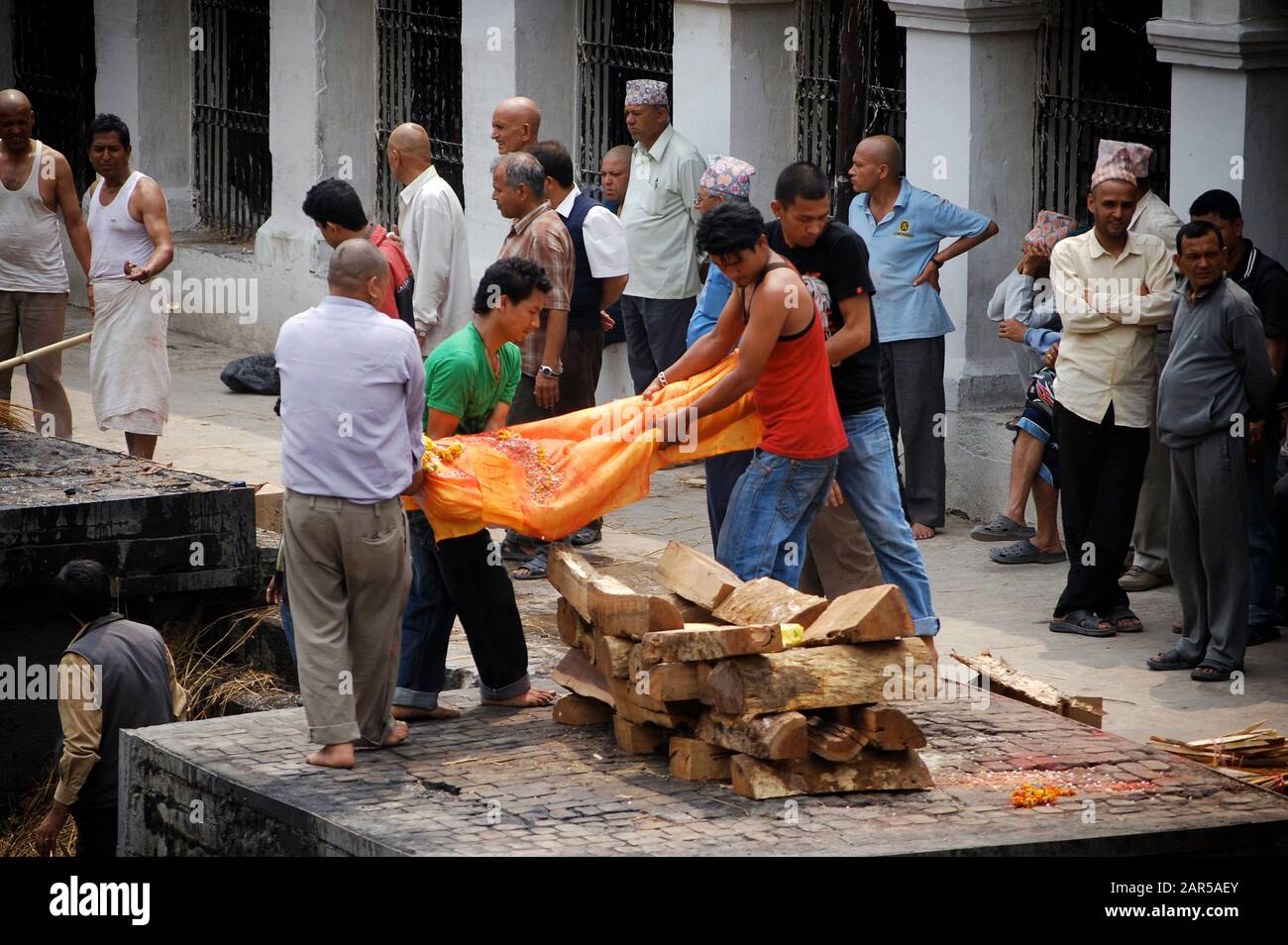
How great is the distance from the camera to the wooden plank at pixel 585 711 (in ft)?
22.4

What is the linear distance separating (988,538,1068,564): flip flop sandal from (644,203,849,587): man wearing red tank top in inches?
108

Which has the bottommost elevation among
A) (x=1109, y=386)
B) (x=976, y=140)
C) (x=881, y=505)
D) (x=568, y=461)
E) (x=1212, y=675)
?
(x=1212, y=675)

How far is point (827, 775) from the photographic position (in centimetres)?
605

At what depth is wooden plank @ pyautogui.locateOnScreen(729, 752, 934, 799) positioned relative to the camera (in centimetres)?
599

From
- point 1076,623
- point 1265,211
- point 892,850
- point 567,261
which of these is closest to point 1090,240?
point 1265,211

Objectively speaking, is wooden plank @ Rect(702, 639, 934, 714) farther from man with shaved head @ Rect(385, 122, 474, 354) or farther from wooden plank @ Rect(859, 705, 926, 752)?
man with shaved head @ Rect(385, 122, 474, 354)

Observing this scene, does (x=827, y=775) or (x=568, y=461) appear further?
(x=568, y=461)

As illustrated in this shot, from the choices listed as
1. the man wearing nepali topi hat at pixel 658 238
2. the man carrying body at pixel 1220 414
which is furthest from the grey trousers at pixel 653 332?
the man carrying body at pixel 1220 414

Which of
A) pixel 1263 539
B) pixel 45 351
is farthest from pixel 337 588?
pixel 45 351

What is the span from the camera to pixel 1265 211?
30.1 ft

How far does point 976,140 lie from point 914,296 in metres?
0.97

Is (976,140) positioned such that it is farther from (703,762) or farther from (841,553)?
(703,762)

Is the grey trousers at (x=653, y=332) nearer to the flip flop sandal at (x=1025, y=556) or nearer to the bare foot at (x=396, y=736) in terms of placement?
the flip flop sandal at (x=1025, y=556)

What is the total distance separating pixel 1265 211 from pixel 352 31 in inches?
322
